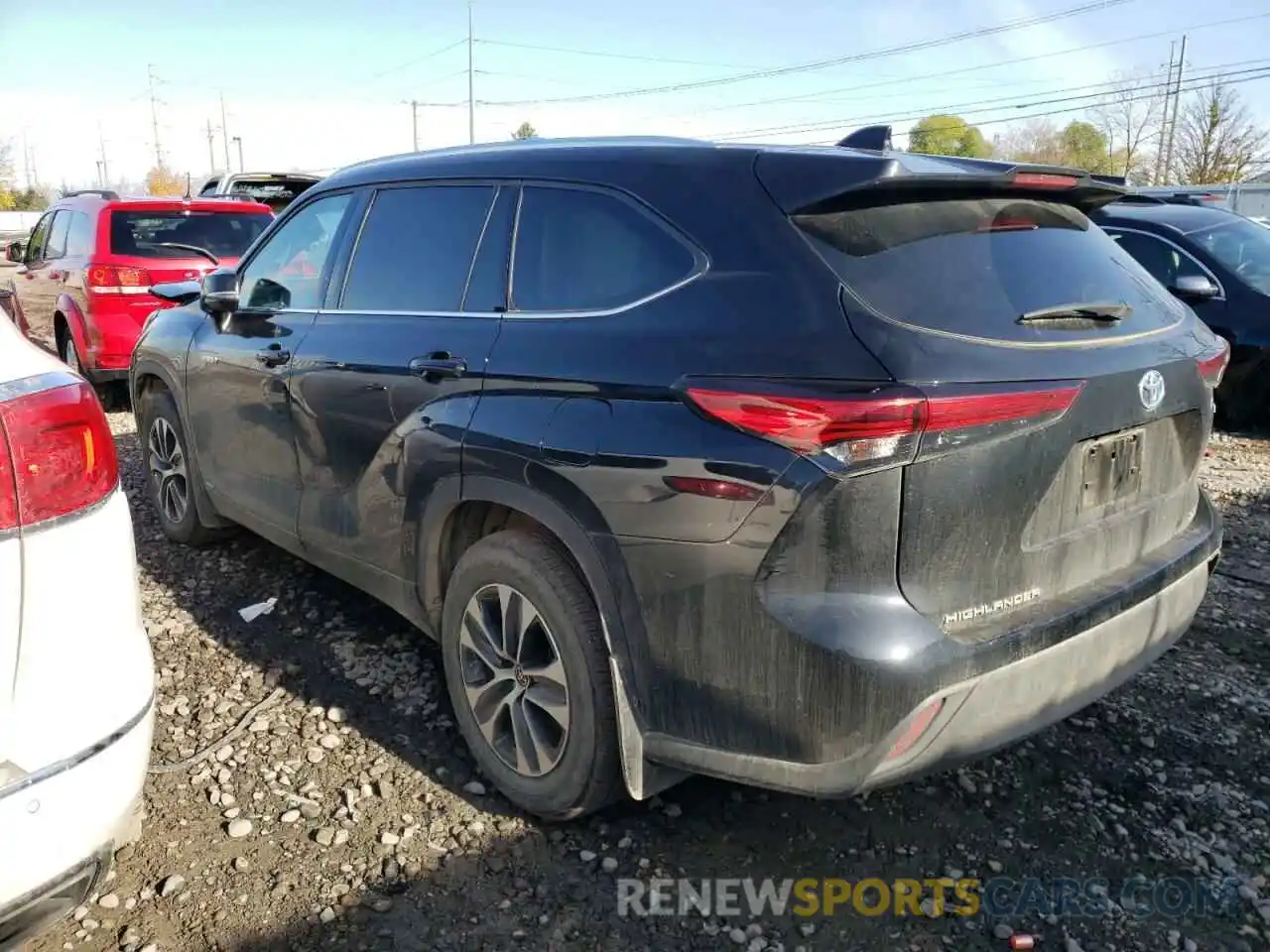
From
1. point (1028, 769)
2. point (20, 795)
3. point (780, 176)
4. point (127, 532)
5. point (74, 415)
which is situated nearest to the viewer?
point (20, 795)

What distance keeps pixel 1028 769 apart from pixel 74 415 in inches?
108

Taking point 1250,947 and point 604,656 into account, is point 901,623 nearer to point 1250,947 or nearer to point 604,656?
point 604,656

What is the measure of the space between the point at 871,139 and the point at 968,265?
56 cm

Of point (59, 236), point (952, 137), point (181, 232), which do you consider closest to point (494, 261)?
point (181, 232)

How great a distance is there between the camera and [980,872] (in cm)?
264

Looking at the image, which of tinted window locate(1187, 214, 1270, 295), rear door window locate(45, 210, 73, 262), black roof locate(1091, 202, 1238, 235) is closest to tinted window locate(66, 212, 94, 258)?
rear door window locate(45, 210, 73, 262)

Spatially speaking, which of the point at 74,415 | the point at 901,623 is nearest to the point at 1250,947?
the point at 901,623

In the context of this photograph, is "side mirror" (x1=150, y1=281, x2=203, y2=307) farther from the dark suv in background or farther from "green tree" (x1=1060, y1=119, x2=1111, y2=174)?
"green tree" (x1=1060, y1=119, x2=1111, y2=174)

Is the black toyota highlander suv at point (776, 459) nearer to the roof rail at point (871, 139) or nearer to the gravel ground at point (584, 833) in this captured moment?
the roof rail at point (871, 139)

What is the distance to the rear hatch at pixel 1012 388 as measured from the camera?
212 centimetres

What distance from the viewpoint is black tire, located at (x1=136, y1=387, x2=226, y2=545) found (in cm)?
481

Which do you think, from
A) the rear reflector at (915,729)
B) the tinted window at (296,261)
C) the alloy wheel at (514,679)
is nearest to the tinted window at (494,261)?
the alloy wheel at (514,679)

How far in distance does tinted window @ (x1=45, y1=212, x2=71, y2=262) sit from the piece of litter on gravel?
6590 millimetres

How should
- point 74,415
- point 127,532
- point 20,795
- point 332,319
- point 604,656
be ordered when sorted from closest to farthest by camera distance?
point 20,795 < point 74,415 < point 127,532 < point 604,656 < point 332,319
